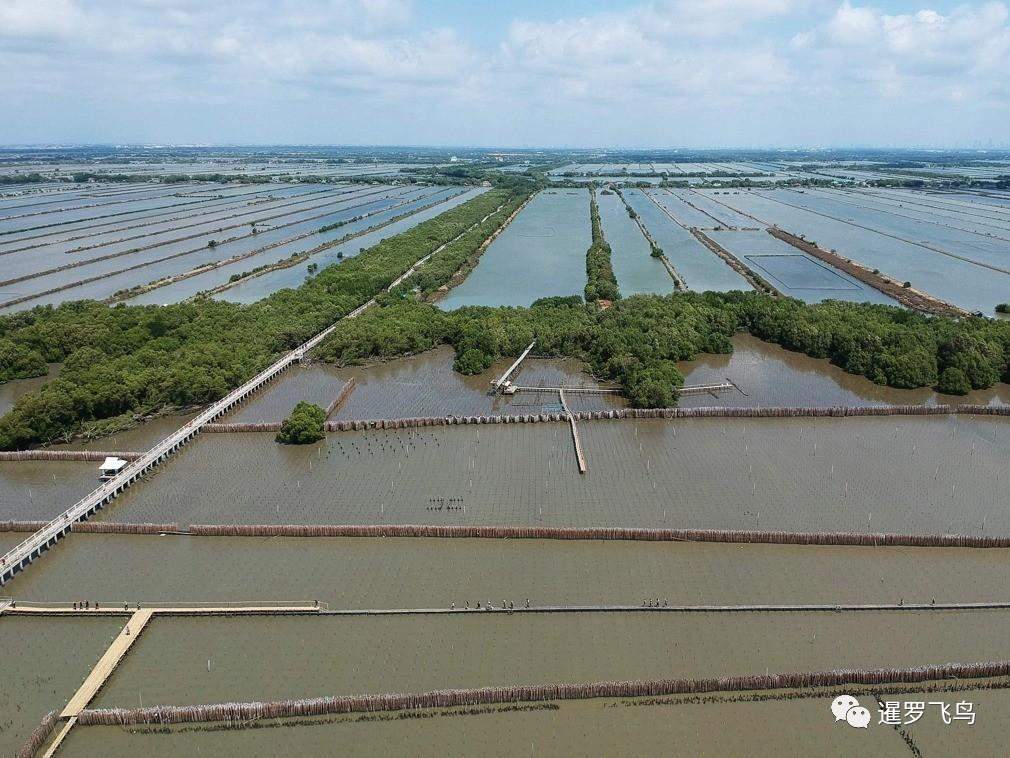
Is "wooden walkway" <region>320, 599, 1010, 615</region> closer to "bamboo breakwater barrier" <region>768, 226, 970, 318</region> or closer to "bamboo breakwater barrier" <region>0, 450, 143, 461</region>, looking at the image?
"bamboo breakwater barrier" <region>0, 450, 143, 461</region>

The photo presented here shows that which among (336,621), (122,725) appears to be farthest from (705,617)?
(122,725)

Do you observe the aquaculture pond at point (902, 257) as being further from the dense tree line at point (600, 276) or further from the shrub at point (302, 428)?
the shrub at point (302, 428)

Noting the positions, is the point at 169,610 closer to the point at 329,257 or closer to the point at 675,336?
the point at 675,336

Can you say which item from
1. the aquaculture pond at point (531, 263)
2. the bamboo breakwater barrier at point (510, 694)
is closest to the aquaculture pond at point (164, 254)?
the aquaculture pond at point (531, 263)

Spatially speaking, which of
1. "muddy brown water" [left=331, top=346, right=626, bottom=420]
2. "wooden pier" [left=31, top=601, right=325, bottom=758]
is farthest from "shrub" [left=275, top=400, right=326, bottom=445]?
"wooden pier" [left=31, top=601, right=325, bottom=758]

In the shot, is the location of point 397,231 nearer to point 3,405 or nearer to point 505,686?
point 3,405
